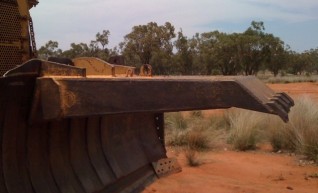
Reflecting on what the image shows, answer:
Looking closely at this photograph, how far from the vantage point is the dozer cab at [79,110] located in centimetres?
238

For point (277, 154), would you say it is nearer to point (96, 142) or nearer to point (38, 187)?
point (96, 142)

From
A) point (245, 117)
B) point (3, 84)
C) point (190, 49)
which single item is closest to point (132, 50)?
point (190, 49)

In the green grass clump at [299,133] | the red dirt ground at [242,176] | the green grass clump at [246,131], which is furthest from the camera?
the green grass clump at [246,131]

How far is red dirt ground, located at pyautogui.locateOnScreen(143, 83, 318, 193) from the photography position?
19.8 ft

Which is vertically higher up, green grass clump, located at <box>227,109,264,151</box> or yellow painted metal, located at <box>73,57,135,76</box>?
yellow painted metal, located at <box>73,57,135,76</box>

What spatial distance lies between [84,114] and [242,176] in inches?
203

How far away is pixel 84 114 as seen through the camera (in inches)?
90.7

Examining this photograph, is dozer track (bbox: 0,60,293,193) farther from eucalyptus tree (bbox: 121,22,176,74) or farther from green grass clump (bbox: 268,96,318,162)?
eucalyptus tree (bbox: 121,22,176,74)

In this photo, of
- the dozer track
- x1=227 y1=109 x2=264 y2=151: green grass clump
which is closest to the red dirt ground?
x1=227 y1=109 x2=264 y2=151: green grass clump

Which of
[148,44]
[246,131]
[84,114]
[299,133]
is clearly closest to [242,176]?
[299,133]

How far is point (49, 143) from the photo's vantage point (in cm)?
369

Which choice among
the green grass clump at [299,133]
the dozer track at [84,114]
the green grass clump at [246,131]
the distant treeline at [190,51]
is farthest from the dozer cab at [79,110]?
the distant treeline at [190,51]

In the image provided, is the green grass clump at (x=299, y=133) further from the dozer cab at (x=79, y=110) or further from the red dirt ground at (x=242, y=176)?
the dozer cab at (x=79, y=110)

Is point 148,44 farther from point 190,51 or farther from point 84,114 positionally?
point 84,114
